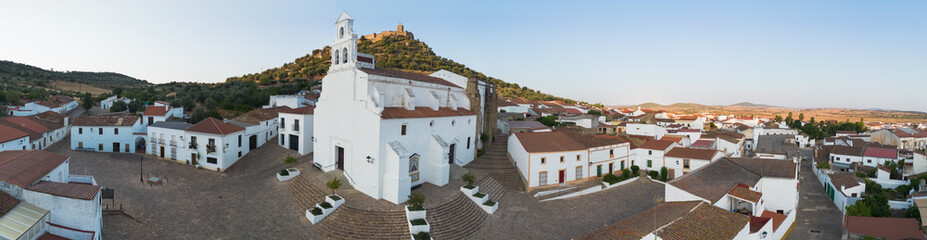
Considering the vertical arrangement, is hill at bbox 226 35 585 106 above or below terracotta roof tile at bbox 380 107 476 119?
above

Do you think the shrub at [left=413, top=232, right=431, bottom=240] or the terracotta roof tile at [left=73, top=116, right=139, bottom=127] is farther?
the terracotta roof tile at [left=73, top=116, right=139, bottom=127]

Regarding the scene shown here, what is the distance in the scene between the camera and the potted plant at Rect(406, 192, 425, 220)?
53.0ft

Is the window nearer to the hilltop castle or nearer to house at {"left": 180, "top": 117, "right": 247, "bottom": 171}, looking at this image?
house at {"left": 180, "top": 117, "right": 247, "bottom": 171}

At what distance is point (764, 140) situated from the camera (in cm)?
4588

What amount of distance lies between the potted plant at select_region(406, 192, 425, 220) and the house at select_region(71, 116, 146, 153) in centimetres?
2630

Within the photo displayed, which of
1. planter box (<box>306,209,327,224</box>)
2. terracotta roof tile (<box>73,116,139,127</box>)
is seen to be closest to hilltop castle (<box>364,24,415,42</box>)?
terracotta roof tile (<box>73,116,139,127</box>)

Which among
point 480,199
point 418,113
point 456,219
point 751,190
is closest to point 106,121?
point 418,113

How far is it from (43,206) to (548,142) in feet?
76.1

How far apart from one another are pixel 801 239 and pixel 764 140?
33.1 m

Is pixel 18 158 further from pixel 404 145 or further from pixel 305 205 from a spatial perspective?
pixel 404 145

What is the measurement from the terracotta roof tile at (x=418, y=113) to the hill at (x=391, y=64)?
4571 centimetres

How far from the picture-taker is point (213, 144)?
24.9 metres

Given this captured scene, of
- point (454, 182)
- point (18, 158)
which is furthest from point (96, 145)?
point (454, 182)

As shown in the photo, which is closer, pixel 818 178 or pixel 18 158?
pixel 18 158
